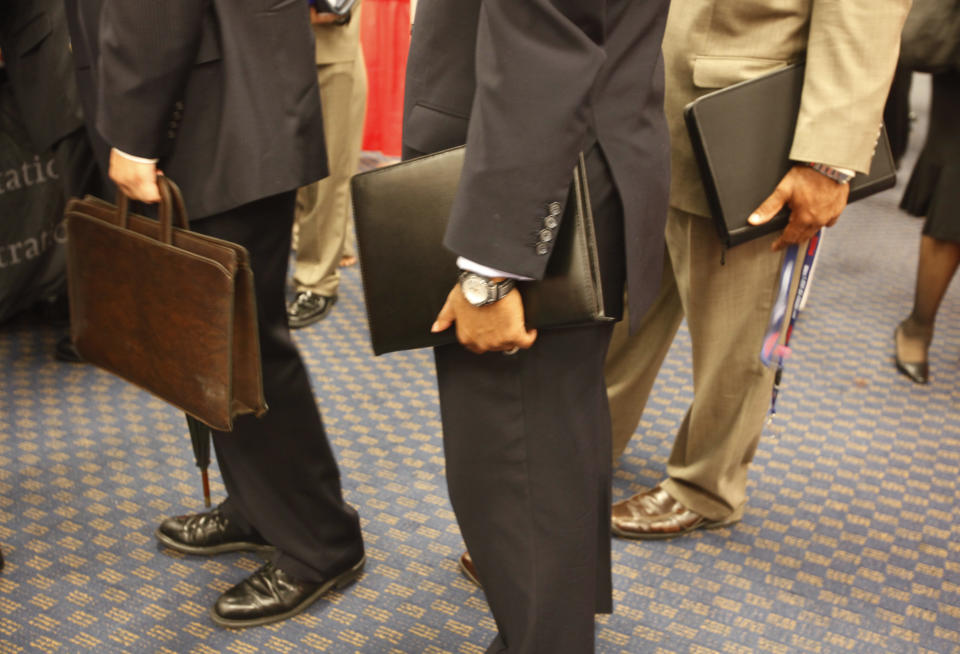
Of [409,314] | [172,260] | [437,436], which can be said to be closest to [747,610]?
[437,436]

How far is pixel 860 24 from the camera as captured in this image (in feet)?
4.16

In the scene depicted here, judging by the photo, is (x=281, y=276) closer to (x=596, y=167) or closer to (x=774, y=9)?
(x=596, y=167)

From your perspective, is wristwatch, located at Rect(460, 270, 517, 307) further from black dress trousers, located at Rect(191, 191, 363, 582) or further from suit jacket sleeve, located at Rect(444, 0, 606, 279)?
black dress trousers, located at Rect(191, 191, 363, 582)

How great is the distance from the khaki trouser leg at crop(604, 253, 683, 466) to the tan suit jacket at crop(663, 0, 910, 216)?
44cm

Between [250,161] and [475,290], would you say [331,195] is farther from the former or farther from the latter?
[475,290]

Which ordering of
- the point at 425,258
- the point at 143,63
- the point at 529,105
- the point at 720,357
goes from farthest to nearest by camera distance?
the point at 720,357 → the point at 143,63 → the point at 425,258 → the point at 529,105

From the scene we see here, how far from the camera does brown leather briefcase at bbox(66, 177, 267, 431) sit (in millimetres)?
1179

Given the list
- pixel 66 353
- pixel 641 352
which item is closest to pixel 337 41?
pixel 66 353

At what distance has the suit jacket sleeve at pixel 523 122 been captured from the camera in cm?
81

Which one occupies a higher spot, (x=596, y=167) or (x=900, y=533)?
(x=596, y=167)

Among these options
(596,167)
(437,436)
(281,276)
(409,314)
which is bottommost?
(437,436)

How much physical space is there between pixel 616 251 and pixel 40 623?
45.1 inches

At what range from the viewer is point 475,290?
907 mm

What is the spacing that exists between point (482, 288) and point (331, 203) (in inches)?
74.3
